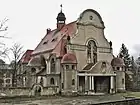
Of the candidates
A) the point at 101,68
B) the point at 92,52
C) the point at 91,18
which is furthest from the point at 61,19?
the point at 101,68

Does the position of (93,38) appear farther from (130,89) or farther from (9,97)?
(9,97)

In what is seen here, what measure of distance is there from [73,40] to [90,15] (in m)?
5.67

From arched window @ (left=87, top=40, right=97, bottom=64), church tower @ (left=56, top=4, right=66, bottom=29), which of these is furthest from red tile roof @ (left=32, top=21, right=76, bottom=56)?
church tower @ (left=56, top=4, right=66, bottom=29)

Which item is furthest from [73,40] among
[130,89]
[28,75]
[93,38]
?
[130,89]

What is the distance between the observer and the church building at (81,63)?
37.4 metres

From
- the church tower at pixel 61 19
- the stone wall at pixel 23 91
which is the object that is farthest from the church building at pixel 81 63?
the church tower at pixel 61 19

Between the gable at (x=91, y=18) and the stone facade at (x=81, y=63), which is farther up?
the gable at (x=91, y=18)

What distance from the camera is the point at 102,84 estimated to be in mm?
41969

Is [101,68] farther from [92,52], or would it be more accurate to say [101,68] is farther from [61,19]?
[61,19]

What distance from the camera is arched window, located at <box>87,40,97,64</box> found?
4156 cm

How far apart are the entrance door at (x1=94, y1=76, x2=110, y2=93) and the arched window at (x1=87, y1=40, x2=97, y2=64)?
9.87 feet

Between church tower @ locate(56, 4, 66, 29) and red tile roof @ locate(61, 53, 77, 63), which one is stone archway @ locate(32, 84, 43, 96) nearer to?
red tile roof @ locate(61, 53, 77, 63)

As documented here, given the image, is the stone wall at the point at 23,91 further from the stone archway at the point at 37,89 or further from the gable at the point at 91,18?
the gable at the point at 91,18

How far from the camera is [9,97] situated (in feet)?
105
